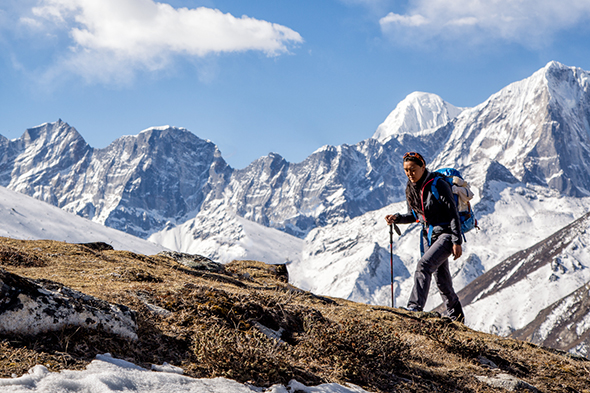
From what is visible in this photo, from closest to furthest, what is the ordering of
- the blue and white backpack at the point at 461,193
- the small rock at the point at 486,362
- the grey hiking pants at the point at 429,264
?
the small rock at the point at 486,362 < the grey hiking pants at the point at 429,264 < the blue and white backpack at the point at 461,193

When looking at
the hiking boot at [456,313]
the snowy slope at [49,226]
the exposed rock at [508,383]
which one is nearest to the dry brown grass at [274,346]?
the exposed rock at [508,383]

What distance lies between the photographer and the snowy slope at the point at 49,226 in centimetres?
9481

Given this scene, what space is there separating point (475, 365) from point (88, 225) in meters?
119

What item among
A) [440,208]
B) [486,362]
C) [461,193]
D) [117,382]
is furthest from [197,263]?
[117,382]

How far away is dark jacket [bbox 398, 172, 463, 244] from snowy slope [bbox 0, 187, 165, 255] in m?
87.0

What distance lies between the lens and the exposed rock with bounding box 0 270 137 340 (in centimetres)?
508

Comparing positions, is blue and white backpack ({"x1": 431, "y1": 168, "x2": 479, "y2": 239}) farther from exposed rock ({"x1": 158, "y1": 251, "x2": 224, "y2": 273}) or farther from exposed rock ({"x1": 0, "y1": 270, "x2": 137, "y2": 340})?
exposed rock ({"x1": 158, "y1": 251, "x2": 224, "y2": 273})

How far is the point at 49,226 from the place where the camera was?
333 ft

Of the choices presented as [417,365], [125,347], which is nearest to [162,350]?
[125,347]

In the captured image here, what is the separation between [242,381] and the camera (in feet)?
16.7

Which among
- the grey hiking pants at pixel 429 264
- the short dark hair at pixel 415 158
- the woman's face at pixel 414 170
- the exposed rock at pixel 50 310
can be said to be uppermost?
the short dark hair at pixel 415 158

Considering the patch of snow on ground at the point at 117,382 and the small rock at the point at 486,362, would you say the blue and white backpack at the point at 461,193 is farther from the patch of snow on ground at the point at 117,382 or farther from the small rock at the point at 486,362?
the patch of snow on ground at the point at 117,382

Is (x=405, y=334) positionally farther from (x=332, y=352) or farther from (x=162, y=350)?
(x=162, y=350)

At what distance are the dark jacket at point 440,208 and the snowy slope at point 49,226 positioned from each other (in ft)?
286
